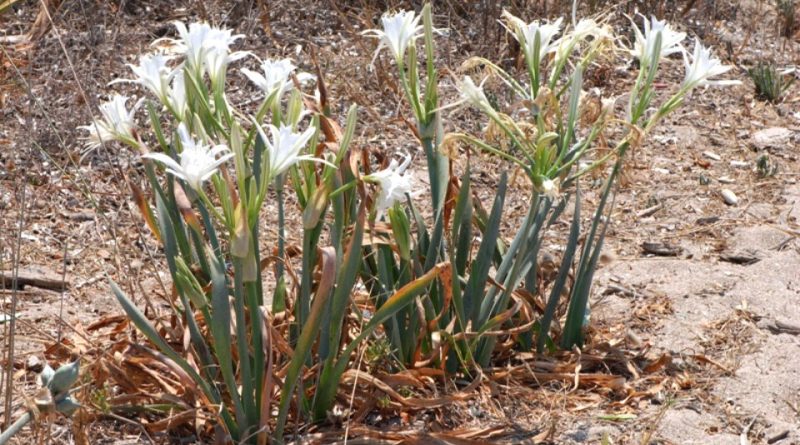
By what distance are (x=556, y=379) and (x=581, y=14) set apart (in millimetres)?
3058

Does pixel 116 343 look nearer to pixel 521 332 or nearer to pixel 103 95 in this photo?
pixel 521 332

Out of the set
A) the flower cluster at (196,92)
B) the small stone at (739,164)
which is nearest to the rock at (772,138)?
the small stone at (739,164)

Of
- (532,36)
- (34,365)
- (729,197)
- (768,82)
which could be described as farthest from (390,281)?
(768,82)

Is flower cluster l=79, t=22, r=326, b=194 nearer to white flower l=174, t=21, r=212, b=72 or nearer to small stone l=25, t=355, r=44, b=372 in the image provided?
white flower l=174, t=21, r=212, b=72

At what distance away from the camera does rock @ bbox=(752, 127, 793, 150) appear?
4551 millimetres

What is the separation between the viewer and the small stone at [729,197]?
13.0 feet

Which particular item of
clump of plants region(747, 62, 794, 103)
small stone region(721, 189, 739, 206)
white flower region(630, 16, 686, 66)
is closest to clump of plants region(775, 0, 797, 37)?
clump of plants region(747, 62, 794, 103)

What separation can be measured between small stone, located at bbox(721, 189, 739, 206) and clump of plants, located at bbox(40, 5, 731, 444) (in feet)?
4.29

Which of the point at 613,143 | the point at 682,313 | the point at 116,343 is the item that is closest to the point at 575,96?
the point at 682,313

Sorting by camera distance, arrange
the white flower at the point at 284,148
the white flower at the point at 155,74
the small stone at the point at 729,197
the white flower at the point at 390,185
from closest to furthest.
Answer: the white flower at the point at 284,148
the white flower at the point at 390,185
the white flower at the point at 155,74
the small stone at the point at 729,197

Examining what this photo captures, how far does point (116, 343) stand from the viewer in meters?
2.57

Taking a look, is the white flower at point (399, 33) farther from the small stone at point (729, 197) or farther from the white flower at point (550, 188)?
the small stone at point (729, 197)

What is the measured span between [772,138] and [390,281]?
261 centimetres

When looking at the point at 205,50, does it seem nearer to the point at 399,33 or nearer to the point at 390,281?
the point at 399,33
